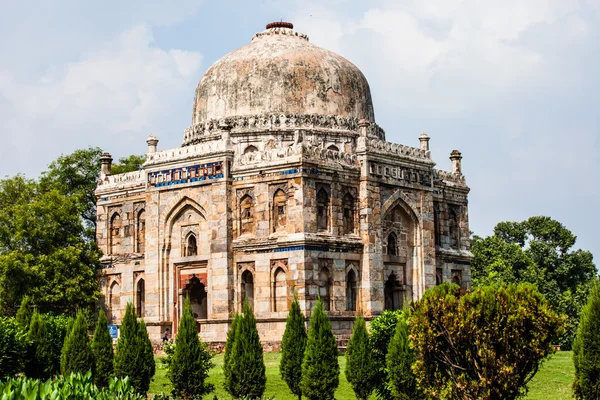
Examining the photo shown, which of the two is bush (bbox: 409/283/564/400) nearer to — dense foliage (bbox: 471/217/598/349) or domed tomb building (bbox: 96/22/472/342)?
domed tomb building (bbox: 96/22/472/342)

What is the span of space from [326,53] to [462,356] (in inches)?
783

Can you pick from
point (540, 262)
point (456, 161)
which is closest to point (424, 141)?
point (456, 161)

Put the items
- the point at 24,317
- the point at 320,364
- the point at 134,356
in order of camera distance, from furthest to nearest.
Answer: the point at 24,317 → the point at 134,356 → the point at 320,364

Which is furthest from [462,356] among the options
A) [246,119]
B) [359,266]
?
[246,119]

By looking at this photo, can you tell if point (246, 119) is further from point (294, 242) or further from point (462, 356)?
point (462, 356)

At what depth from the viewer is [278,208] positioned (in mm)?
34000

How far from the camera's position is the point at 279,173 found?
3384cm

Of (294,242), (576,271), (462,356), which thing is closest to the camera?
(462,356)

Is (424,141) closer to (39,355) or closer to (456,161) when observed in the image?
(456,161)

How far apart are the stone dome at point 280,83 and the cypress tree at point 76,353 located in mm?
12625

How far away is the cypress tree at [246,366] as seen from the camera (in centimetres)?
2502

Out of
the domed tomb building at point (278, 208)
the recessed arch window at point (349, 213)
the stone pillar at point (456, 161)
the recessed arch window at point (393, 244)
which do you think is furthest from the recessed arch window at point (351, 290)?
the stone pillar at point (456, 161)

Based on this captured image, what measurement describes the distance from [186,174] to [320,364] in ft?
41.5

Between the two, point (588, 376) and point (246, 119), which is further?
point (246, 119)
